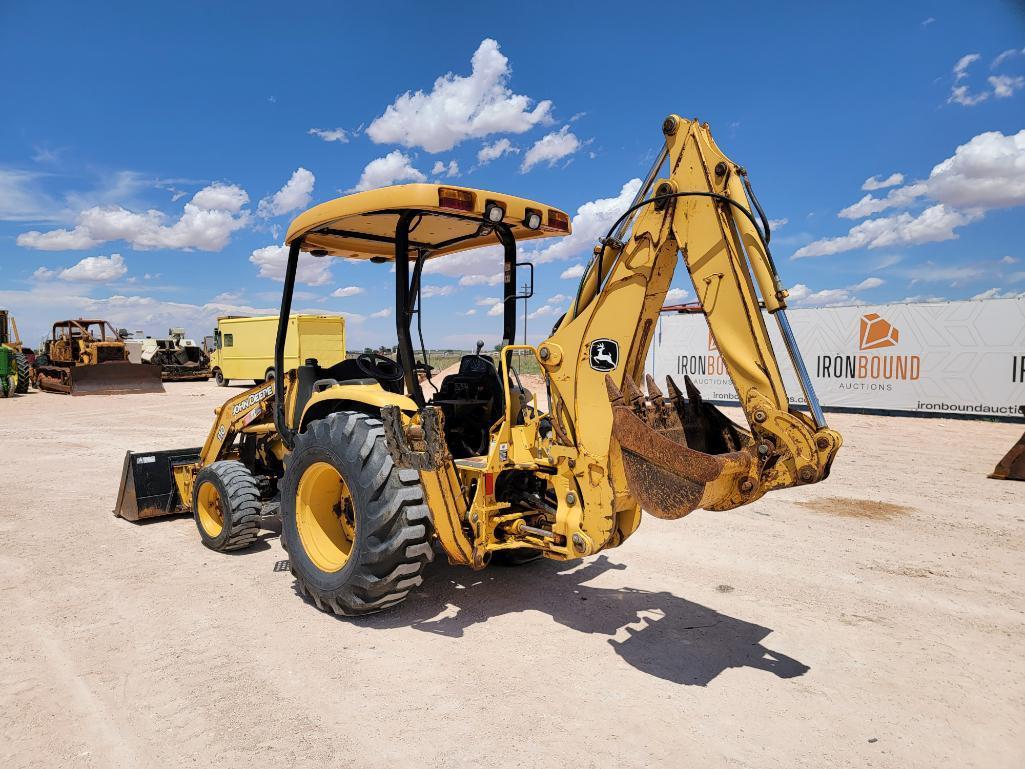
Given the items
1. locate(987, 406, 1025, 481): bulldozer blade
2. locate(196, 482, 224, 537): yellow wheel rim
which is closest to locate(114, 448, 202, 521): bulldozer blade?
locate(196, 482, 224, 537): yellow wheel rim

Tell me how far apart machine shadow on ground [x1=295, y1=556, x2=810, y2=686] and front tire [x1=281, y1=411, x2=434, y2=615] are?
0.28m

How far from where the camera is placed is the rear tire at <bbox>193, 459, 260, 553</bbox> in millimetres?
5344

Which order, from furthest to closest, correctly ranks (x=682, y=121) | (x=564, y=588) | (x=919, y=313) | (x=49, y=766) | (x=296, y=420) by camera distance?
1. (x=919, y=313)
2. (x=296, y=420)
3. (x=564, y=588)
4. (x=682, y=121)
5. (x=49, y=766)

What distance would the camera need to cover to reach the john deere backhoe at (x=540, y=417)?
319 centimetres

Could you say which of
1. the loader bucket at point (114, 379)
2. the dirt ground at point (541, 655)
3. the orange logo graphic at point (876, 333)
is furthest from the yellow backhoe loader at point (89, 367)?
the orange logo graphic at point (876, 333)

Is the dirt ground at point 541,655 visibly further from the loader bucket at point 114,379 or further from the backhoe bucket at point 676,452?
the loader bucket at point 114,379

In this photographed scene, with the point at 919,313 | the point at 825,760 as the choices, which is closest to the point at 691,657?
the point at 825,760

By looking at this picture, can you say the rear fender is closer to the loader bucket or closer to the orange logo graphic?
the orange logo graphic

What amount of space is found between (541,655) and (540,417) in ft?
4.38

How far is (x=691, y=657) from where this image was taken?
369 cm

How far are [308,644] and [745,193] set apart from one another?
3.36 m

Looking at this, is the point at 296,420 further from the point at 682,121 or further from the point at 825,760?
the point at 825,760

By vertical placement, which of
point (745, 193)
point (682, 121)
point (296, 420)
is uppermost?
point (682, 121)

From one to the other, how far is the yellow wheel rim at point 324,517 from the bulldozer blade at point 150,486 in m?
2.52
